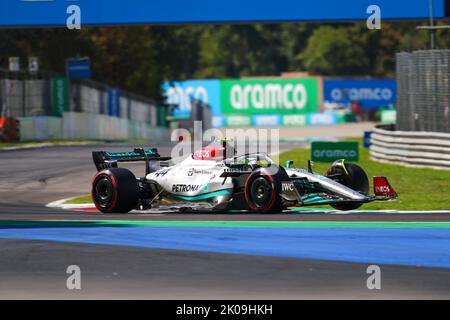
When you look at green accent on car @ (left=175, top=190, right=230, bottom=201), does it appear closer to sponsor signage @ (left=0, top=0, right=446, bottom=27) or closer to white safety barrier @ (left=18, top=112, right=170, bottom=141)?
sponsor signage @ (left=0, top=0, right=446, bottom=27)

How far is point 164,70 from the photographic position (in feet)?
251

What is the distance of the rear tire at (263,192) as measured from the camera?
1608 cm

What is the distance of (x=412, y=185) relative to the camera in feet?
75.8

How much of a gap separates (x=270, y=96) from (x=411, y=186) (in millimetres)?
73375

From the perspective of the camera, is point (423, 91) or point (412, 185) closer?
point (412, 185)

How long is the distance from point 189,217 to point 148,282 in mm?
6531

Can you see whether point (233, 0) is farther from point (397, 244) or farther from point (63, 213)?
point (397, 244)

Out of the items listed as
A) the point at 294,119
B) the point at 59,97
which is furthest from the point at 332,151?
the point at 294,119

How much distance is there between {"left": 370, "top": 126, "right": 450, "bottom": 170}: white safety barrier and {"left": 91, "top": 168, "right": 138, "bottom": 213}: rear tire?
12108 millimetres

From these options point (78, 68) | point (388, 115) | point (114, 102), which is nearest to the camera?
point (78, 68)

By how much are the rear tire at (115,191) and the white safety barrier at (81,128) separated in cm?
2479

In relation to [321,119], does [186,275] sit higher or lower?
lower

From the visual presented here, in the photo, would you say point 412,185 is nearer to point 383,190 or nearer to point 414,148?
point 414,148
